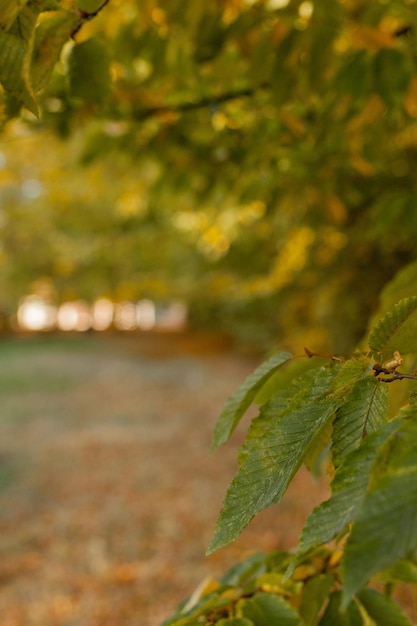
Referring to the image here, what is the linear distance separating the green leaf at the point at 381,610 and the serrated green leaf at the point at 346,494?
1.51 ft

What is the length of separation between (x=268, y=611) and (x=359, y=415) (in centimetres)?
43

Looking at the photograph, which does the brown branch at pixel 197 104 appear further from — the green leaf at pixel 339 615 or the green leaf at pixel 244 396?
the green leaf at pixel 339 615

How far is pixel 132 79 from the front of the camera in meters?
2.34

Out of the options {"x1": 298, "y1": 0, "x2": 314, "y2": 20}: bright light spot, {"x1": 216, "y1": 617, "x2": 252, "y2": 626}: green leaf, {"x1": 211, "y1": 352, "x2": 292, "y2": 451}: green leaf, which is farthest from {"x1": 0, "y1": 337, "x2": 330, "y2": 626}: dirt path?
→ {"x1": 298, "y1": 0, "x2": 314, "y2": 20}: bright light spot

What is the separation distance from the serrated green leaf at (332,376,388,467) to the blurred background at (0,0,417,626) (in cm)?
45

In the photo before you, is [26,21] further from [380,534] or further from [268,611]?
[268,611]

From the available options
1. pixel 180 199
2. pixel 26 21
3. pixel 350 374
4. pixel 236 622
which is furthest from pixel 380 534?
pixel 180 199

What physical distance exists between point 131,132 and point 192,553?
2.99 metres

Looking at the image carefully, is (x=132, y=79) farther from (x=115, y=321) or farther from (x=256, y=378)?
(x=115, y=321)

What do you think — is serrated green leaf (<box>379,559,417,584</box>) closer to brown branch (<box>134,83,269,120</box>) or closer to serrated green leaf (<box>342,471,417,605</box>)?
serrated green leaf (<box>342,471,417,605</box>)

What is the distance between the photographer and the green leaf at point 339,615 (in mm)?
806

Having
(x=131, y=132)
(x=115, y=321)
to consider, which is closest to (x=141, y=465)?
(x=131, y=132)

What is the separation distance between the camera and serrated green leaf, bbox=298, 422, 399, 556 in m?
0.44

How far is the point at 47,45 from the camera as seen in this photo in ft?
2.18
